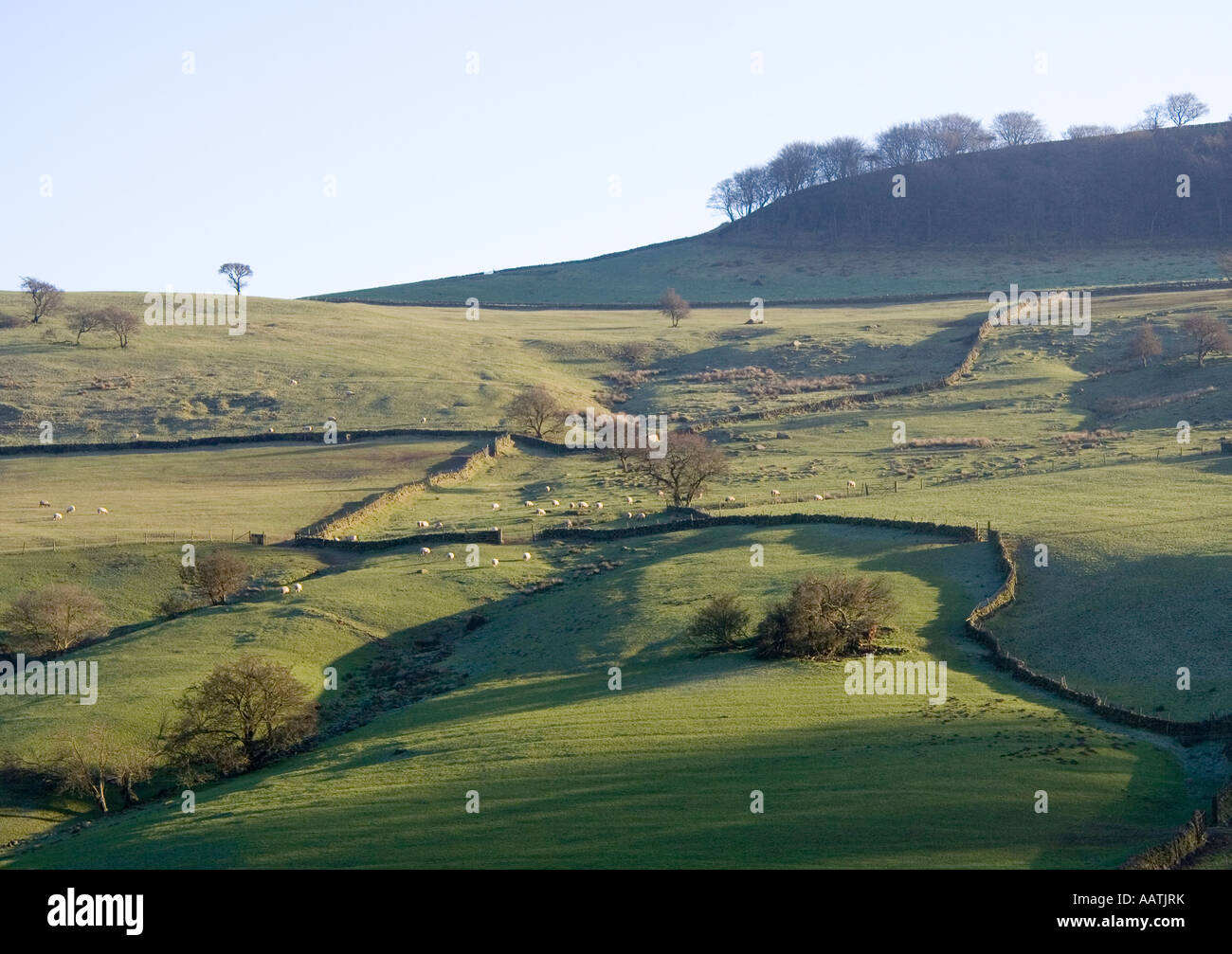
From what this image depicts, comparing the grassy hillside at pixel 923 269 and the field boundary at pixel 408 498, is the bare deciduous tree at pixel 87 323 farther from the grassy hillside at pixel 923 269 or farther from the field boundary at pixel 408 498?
the grassy hillside at pixel 923 269

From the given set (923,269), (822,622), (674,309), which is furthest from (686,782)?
(923,269)

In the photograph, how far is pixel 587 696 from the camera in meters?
44.0

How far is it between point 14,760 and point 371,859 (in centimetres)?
1722

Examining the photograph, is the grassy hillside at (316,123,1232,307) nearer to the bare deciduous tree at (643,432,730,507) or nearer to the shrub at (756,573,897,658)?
the bare deciduous tree at (643,432,730,507)

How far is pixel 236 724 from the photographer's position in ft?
143

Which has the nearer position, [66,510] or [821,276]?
[66,510]

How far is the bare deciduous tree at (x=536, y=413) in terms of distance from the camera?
93.8 meters

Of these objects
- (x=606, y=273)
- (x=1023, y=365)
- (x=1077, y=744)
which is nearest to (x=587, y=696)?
(x=1077, y=744)

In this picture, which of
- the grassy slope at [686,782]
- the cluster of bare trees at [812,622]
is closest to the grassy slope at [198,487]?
the grassy slope at [686,782]

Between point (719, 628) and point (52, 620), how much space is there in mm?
26371

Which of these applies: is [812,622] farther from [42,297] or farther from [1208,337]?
[42,297]

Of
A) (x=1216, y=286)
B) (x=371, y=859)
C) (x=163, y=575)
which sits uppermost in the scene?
(x=1216, y=286)

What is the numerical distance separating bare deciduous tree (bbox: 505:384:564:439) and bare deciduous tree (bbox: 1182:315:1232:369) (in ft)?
168

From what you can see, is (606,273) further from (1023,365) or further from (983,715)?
(983,715)
